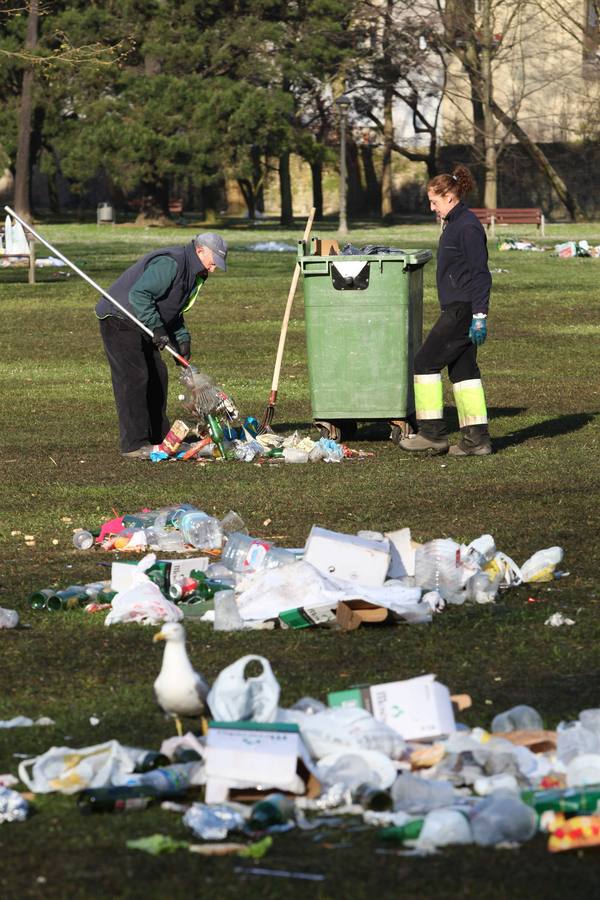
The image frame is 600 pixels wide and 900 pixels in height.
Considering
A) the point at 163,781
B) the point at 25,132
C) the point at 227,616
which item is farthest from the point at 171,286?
the point at 25,132

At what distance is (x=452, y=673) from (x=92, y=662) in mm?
1307

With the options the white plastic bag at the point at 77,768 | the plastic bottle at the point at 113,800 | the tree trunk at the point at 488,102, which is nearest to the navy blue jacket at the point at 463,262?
the white plastic bag at the point at 77,768

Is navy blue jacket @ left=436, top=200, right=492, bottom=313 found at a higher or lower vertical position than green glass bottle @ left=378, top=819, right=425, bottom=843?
higher

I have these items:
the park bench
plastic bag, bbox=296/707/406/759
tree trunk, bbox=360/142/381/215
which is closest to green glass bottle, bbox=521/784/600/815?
plastic bag, bbox=296/707/406/759

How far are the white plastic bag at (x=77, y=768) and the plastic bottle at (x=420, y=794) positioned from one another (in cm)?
76

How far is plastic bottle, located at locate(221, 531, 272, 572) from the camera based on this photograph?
287 inches

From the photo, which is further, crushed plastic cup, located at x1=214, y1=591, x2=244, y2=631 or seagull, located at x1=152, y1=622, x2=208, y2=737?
crushed plastic cup, located at x1=214, y1=591, x2=244, y2=631

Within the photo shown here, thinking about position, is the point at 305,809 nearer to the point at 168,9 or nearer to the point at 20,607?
the point at 20,607

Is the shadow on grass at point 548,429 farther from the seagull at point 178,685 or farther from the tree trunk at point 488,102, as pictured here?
the tree trunk at point 488,102

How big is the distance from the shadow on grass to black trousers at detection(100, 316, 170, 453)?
2.40 meters

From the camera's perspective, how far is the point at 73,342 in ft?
64.6

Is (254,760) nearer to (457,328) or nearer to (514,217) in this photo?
(457,328)

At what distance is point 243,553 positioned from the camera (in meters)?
7.45

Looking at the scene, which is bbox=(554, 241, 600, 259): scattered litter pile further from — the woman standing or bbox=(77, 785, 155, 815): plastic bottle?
bbox=(77, 785, 155, 815): plastic bottle
